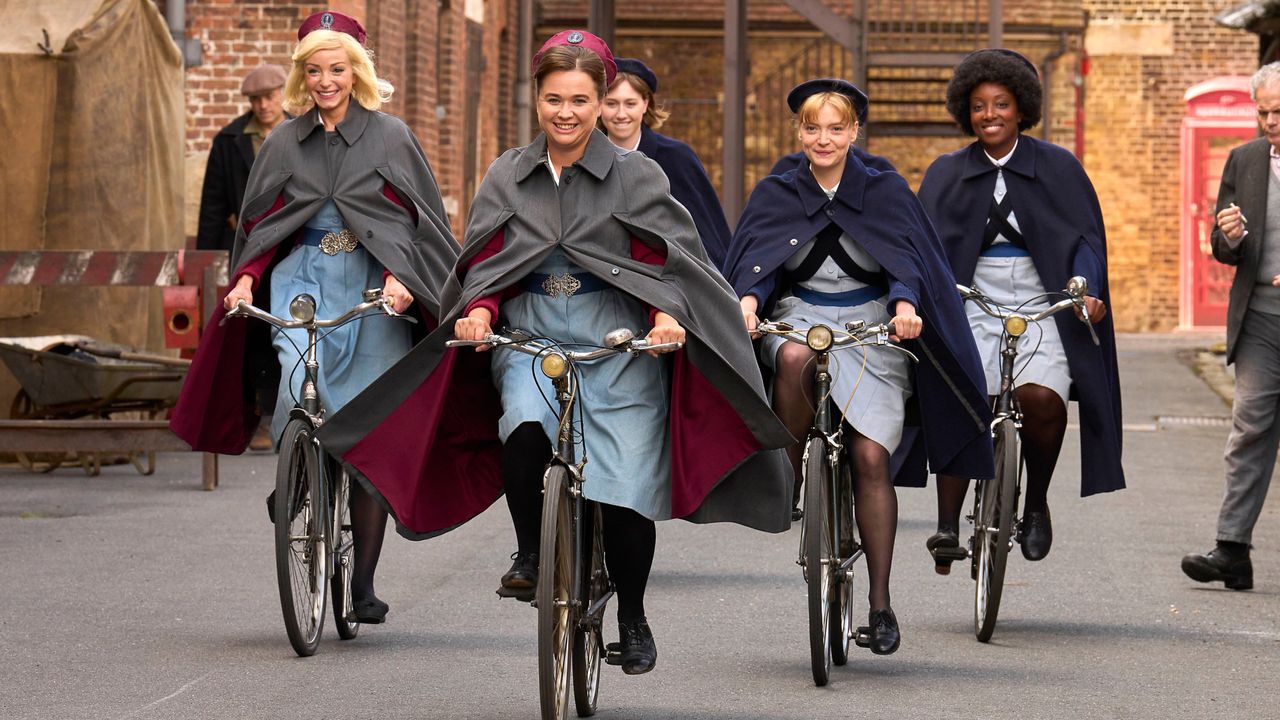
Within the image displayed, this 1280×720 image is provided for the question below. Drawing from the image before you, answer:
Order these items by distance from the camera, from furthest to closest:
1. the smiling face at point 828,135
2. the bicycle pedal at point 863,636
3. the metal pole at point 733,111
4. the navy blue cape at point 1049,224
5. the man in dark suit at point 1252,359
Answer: the metal pole at point 733,111 < the man in dark suit at point 1252,359 < the navy blue cape at point 1049,224 < the smiling face at point 828,135 < the bicycle pedal at point 863,636

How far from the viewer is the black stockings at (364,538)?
23.5ft

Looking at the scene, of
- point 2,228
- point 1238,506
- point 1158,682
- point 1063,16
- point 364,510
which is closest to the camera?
point 1158,682

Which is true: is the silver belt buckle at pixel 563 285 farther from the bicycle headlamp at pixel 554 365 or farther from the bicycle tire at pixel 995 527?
the bicycle tire at pixel 995 527

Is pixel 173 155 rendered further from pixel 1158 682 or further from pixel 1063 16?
pixel 1063 16

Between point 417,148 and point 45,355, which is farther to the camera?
point 45,355

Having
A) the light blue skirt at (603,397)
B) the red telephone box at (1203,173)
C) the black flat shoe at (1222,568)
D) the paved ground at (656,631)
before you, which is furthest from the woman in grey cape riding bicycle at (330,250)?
the red telephone box at (1203,173)

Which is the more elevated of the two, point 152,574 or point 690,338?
point 690,338

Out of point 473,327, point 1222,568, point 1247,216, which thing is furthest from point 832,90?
point 1222,568

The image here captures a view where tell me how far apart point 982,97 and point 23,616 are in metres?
3.86

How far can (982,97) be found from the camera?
7.80 meters

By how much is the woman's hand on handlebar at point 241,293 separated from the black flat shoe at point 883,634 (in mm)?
2156

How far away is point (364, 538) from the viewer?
7.20m

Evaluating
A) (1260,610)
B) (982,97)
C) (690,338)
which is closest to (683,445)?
(690,338)

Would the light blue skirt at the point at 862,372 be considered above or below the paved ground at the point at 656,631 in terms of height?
above
